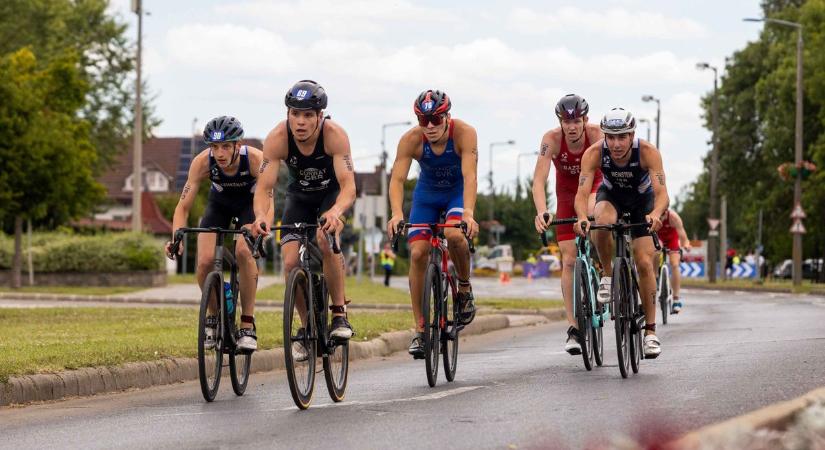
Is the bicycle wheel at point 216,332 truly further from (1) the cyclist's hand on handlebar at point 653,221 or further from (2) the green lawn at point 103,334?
(1) the cyclist's hand on handlebar at point 653,221

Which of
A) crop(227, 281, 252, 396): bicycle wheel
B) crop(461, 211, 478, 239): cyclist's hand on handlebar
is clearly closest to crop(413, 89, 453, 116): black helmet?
crop(461, 211, 478, 239): cyclist's hand on handlebar

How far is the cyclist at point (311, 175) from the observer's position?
1048 cm

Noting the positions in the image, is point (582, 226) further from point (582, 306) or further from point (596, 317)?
point (596, 317)

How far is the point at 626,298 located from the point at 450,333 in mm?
1372

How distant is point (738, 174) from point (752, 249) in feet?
76.4

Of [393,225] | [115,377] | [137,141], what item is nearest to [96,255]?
[137,141]

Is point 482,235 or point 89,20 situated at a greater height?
point 89,20

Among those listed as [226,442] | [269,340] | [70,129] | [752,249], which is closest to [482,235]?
[752,249]

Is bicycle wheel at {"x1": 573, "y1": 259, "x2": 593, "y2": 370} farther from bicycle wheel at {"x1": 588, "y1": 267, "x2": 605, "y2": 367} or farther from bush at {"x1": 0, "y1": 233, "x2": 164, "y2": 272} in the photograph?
bush at {"x1": 0, "y1": 233, "x2": 164, "y2": 272}

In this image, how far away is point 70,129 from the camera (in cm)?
4388

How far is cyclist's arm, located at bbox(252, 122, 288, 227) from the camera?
1066 cm

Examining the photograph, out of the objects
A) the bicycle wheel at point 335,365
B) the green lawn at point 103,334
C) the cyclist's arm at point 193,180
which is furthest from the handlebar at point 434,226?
the green lawn at point 103,334

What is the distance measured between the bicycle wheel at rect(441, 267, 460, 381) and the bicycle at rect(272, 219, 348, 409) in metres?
1.14

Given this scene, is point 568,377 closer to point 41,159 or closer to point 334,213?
point 334,213
